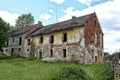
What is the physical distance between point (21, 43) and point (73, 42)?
1468 centimetres

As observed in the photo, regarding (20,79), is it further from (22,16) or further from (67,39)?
(22,16)

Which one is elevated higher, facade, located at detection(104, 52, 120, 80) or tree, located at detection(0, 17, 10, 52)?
tree, located at detection(0, 17, 10, 52)

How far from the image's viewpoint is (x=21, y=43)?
3888cm

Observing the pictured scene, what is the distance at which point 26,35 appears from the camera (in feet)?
125

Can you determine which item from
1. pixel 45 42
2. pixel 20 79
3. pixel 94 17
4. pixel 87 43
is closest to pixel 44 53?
pixel 45 42

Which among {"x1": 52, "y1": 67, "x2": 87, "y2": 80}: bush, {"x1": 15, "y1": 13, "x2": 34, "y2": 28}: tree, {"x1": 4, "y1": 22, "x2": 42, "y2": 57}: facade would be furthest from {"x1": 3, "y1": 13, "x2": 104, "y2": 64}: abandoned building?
{"x1": 15, "y1": 13, "x2": 34, "y2": 28}: tree

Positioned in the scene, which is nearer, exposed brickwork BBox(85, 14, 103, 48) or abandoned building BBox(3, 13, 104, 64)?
abandoned building BBox(3, 13, 104, 64)

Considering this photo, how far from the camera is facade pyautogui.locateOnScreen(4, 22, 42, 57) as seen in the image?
3747cm

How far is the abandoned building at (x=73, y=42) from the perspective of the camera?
27469 millimetres

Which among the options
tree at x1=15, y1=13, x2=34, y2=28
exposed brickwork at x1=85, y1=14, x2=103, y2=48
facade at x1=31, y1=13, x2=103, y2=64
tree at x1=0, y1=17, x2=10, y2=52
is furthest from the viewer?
tree at x1=15, y1=13, x2=34, y2=28

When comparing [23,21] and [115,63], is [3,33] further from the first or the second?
[23,21]

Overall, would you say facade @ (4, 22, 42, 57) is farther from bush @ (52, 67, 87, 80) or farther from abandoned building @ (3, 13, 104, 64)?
bush @ (52, 67, 87, 80)

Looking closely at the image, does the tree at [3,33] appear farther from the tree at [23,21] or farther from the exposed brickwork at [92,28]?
the tree at [23,21]

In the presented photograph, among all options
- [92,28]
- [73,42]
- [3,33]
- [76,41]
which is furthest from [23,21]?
[76,41]
